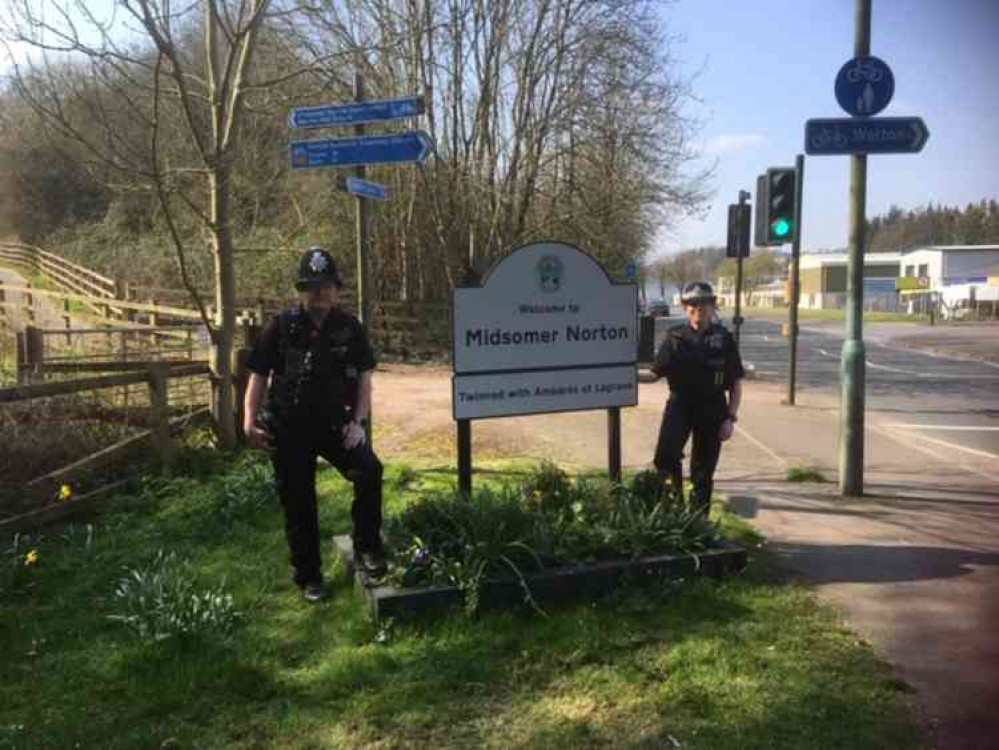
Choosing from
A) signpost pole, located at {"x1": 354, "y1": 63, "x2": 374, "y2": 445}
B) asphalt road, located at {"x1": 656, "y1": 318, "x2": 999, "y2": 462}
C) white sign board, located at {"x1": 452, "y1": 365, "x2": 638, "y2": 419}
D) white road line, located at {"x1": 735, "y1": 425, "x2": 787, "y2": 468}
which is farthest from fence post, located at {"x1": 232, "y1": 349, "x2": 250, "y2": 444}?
asphalt road, located at {"x1": 656, "y1": 318, "x2": 999, "y2": 462}

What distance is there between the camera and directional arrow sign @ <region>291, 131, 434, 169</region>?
5.82m

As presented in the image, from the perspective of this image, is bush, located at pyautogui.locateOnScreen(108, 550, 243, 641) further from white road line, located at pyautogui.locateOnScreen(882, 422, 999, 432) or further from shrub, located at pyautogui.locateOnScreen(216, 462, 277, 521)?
white road line, located at pyautogui.locateOnScreen(882, 422, 999, 432)

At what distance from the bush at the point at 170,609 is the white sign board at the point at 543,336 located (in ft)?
5.63

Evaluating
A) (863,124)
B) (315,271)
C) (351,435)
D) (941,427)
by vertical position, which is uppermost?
(863,124)

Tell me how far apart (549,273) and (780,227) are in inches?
322

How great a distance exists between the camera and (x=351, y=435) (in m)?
4.15

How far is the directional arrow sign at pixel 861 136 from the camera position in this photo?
19.2 feet

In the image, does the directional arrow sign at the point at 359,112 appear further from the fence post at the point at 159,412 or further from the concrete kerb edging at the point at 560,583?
the concrete kerb edging at the point at 560,583

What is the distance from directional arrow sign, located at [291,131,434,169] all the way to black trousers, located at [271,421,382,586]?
2.47 m

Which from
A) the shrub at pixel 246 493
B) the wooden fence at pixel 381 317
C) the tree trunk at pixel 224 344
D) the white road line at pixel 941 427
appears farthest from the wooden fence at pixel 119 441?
the wooden fence at pixel 381 317

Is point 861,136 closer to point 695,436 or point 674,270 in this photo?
point 695,436

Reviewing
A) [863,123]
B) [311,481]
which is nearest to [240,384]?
[311,481]

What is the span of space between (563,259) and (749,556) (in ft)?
7.01

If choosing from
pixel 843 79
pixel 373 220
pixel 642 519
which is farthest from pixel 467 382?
pixel 373 220
